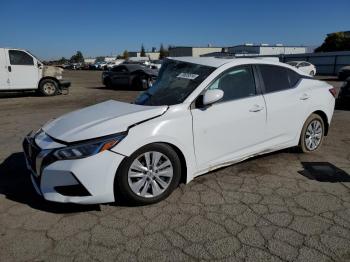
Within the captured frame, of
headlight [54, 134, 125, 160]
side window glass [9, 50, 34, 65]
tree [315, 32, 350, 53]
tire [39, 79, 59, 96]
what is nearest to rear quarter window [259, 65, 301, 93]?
headlight [54, 134, 125, 160]

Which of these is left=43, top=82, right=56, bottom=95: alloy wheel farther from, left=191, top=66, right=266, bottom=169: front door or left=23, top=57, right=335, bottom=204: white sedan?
left=191, top=66, right=266, bottom=169: front door

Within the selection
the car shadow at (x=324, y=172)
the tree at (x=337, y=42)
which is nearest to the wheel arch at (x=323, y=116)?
the car shadow at (x=324, y=172)

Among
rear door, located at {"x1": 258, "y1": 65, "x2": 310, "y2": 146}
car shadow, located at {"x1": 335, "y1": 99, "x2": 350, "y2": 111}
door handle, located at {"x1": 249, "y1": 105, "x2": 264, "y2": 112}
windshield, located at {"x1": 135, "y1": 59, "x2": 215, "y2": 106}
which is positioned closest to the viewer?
windshield, located at {"x1": 135, "y1": 59, "x2": 215, "y2": 106}

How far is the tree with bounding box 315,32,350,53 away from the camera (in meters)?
52.4

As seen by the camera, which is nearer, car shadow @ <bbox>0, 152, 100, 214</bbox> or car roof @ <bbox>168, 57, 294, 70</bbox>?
car shadow @ <bbox>0, 152, 100, 214</bbox>

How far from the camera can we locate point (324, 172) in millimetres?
4516

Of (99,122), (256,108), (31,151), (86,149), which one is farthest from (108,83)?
(86,149)

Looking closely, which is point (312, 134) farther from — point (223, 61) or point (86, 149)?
point (86, 149)

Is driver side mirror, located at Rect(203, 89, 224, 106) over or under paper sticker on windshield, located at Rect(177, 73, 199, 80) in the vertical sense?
under

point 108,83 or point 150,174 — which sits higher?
point 150,174

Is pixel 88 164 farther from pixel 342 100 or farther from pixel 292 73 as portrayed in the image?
pixel 342 100

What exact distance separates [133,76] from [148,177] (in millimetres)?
14416

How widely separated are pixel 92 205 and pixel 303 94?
3.30m

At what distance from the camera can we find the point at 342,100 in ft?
33.5
